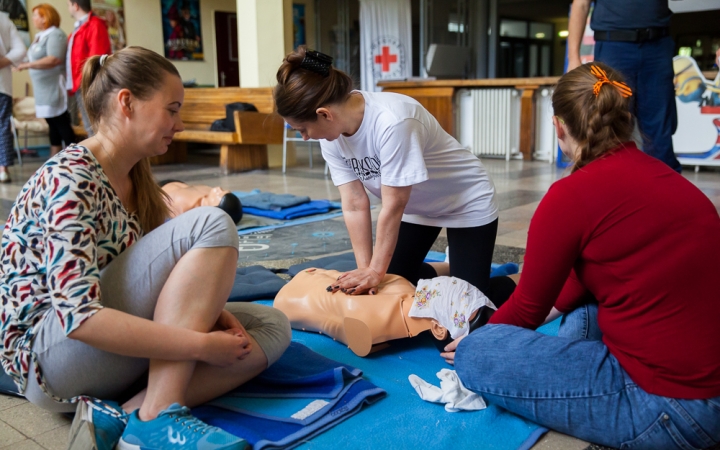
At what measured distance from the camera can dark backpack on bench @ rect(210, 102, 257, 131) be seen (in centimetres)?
679

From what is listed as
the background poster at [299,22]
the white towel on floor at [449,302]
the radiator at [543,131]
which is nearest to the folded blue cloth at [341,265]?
the white towel on floor at [449,302]

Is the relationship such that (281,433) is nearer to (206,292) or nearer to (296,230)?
(206,292)

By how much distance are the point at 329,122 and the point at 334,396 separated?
809 millimetres

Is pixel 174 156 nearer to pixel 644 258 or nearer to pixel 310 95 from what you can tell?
pixel 310 95

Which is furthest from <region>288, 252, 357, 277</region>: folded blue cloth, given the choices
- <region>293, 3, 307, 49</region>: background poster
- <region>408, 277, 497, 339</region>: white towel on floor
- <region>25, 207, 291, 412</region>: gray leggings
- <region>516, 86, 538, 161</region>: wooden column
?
<region>293, 3, 307, 49</region>: background poster

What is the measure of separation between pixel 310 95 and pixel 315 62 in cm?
10

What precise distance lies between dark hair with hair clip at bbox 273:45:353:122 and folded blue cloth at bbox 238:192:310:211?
251cm

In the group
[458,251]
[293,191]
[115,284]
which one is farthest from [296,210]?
[115,284]

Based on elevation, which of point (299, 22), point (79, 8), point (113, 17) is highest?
point (299, 22)

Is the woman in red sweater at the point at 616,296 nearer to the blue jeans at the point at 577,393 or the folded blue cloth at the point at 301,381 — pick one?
the blue jeans at the point at 577,393

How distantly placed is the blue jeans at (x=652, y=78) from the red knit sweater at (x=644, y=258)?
6.87ft

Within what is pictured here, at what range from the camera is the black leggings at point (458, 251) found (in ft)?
7.21

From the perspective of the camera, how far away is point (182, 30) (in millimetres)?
10859

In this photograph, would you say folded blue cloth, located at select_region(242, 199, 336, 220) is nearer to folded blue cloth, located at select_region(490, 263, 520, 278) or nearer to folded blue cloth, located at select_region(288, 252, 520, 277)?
folded blue cloth, located at select_region(288, 252, 520, 277)
